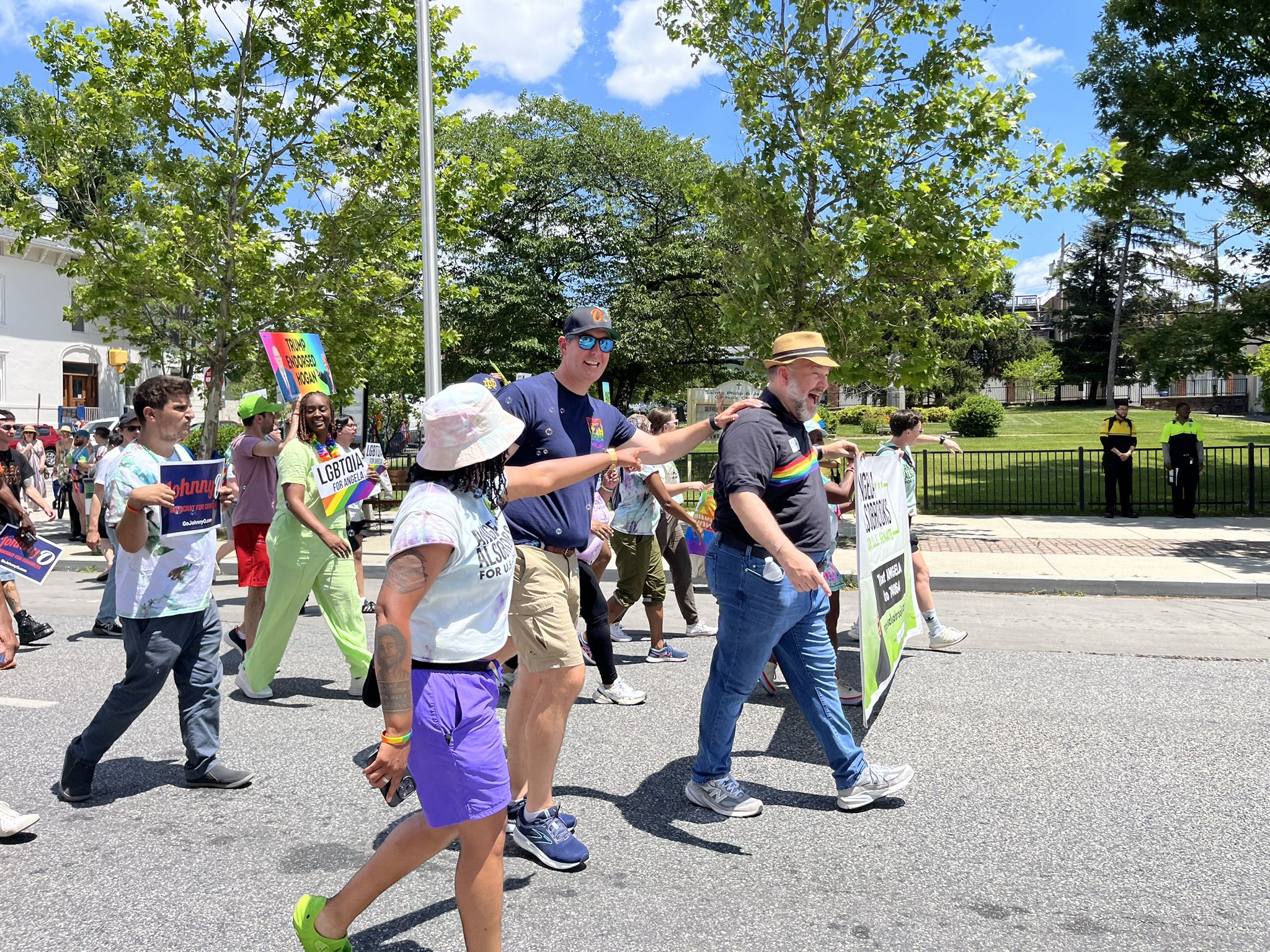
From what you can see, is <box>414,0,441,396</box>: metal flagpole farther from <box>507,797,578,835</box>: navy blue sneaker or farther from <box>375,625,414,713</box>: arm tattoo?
<box>375,625,414,713</box>: arm tattoo

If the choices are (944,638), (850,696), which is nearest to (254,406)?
(850,696)

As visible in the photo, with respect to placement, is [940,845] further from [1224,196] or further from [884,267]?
Answer: [1224,196]

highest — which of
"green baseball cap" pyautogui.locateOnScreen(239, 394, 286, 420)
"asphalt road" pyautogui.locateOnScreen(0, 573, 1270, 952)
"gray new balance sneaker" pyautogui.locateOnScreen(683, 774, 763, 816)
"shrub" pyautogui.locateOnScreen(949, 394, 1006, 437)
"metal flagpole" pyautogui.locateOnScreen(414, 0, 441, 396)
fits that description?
"metal flagpole" pyautogui.locateOnScreen(414, 0, 441, 396)

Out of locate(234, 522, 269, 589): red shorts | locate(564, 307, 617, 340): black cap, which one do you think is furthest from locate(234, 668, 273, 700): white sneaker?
locate(564, 307, 617, 340): black cap

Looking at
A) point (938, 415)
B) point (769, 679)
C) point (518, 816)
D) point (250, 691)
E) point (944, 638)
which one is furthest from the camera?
point (938, 415)

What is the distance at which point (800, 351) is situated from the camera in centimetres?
401

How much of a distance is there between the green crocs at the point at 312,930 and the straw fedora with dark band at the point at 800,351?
2.52 meters

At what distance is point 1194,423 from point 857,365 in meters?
6.40

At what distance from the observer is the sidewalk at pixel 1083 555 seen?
1020 cm

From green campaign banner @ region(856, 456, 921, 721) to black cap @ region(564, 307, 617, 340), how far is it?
157 centimetres

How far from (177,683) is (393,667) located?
2456 millimetres

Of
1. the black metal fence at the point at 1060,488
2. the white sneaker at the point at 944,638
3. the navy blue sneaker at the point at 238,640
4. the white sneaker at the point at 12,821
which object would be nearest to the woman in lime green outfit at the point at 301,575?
the navy blue sneaker at the point at 238,640

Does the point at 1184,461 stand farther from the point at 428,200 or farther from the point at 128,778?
the point at 128,778

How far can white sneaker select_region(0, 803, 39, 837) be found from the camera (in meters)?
3.86
